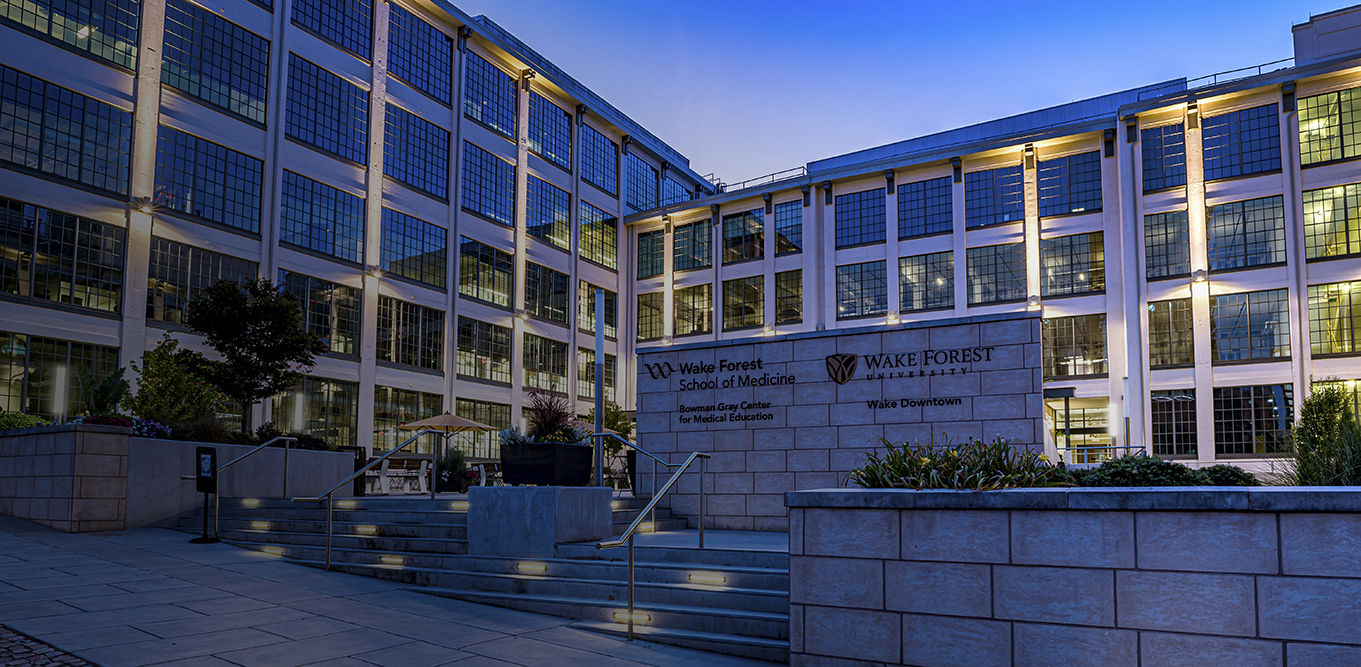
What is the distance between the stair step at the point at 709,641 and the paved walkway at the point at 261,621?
11 centimetres

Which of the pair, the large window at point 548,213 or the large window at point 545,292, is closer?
the large window at point 545,292

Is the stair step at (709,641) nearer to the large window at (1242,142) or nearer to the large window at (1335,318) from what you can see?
the large window at (1335,318)

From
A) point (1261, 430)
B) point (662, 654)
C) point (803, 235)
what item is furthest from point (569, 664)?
point (803, 235)

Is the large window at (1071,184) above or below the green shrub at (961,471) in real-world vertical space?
above

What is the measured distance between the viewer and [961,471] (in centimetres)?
757

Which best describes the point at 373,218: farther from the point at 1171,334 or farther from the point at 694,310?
the point at 1171,334

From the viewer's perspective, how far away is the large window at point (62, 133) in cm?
2328

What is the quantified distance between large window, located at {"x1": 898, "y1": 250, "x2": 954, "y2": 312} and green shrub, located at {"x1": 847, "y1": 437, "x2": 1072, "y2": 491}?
33.4 meters

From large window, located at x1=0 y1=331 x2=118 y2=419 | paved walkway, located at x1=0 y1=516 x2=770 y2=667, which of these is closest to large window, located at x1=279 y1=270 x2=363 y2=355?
large window, located at x1=0 y1=331 x2=118 y2=419

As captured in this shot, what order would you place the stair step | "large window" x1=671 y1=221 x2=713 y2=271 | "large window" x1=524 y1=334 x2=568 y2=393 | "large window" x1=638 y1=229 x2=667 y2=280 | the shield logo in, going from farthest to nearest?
"large window" x1=638 y1=229 x2=667 y2=280 < "large window" x1=671 y1=221 x2=713 y2=271 < "large window" x1=524 y1=334 x2=568 y2=393 < the shield logo < the stair step

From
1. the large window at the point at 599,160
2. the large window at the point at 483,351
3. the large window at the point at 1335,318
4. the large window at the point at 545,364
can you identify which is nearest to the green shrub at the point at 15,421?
the large window at the point at 483,351

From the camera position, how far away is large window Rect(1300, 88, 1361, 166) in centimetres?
3244

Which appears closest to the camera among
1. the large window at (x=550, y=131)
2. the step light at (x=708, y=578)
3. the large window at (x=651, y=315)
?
the step light at (x=708, y=578)

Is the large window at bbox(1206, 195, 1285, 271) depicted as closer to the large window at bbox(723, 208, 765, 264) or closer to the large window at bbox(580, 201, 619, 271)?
the large window at bbox(723, 208, 765, 264)
